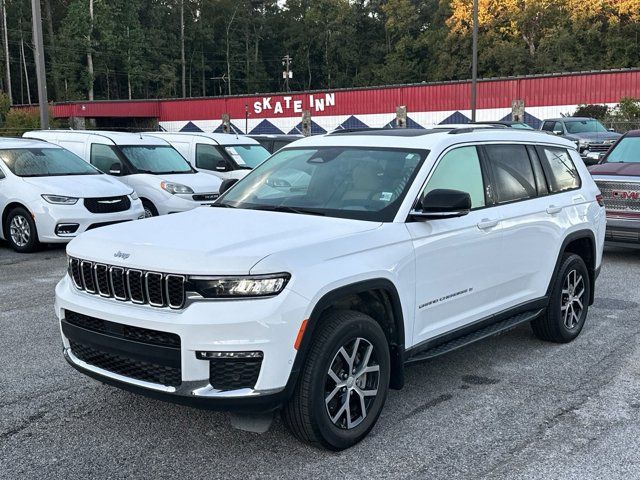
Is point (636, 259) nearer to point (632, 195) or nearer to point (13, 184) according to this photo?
point (632, 195)

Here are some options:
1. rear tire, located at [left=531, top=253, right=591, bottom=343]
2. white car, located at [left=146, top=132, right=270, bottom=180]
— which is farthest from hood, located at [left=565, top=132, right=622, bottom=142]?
rear tire, located at [left=531, top=253, right=591, bottom=343]

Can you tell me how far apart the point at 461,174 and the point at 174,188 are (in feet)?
26.9

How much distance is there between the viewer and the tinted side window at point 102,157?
12.9 meters

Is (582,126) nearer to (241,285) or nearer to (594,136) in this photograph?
(594,136)

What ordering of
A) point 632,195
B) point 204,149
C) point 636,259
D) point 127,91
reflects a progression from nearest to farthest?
1. point 632,195
2. point 636,259
3. point 204,149
4. point 127,91

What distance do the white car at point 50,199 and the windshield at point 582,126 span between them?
16861mm

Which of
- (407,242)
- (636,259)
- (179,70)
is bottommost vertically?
(636,259)

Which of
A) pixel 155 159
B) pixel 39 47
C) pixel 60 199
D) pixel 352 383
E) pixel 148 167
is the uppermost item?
pixel 39 47

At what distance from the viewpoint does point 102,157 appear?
1302cm

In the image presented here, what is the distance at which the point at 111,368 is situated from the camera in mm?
3807

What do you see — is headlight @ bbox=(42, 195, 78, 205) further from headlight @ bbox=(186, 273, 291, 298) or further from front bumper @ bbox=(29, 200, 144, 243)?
headlight @ bbox=(186, 273, 291, 298)

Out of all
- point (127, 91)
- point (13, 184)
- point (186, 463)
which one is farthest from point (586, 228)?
point (127, 91)

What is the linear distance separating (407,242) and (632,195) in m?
6.44

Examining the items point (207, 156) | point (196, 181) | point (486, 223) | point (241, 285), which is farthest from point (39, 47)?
point (241, 285)
